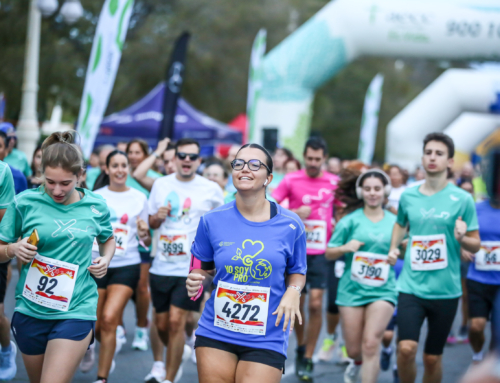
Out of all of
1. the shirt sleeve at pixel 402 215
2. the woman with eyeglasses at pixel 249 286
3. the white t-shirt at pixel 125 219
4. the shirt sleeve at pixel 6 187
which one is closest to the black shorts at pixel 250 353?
the woman with eyeglasses at pixel 249 286

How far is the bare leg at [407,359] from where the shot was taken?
4969 mm

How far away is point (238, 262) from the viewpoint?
354cm

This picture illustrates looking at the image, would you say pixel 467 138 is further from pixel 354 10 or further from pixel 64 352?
pixel 64 352

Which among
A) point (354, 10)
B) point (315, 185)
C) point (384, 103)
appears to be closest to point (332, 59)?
point (354, 10)

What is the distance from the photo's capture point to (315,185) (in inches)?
270

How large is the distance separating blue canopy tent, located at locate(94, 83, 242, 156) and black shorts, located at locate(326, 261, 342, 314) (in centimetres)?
1106

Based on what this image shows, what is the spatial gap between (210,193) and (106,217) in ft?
6.02

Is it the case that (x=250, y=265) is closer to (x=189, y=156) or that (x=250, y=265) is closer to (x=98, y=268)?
(x=98, y=268)

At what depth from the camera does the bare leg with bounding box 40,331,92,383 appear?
11.8ft

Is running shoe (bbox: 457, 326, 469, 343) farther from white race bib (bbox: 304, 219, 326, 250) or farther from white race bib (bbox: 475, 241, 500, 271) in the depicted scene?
white race bib (bbox: 304, 219, 326, 250)

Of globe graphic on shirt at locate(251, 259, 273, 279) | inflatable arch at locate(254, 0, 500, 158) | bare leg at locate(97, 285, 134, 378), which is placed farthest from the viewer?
inflatable arch at locate(254, 0, 500, 158)

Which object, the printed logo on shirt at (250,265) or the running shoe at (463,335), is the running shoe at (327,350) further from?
the printed logo on shirt at (250,265)

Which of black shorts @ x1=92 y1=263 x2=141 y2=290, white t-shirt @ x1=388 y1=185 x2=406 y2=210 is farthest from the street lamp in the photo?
black shorts @ x1=92 y1=263 x2=141 y2=290

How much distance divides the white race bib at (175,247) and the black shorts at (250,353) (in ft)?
6.90
